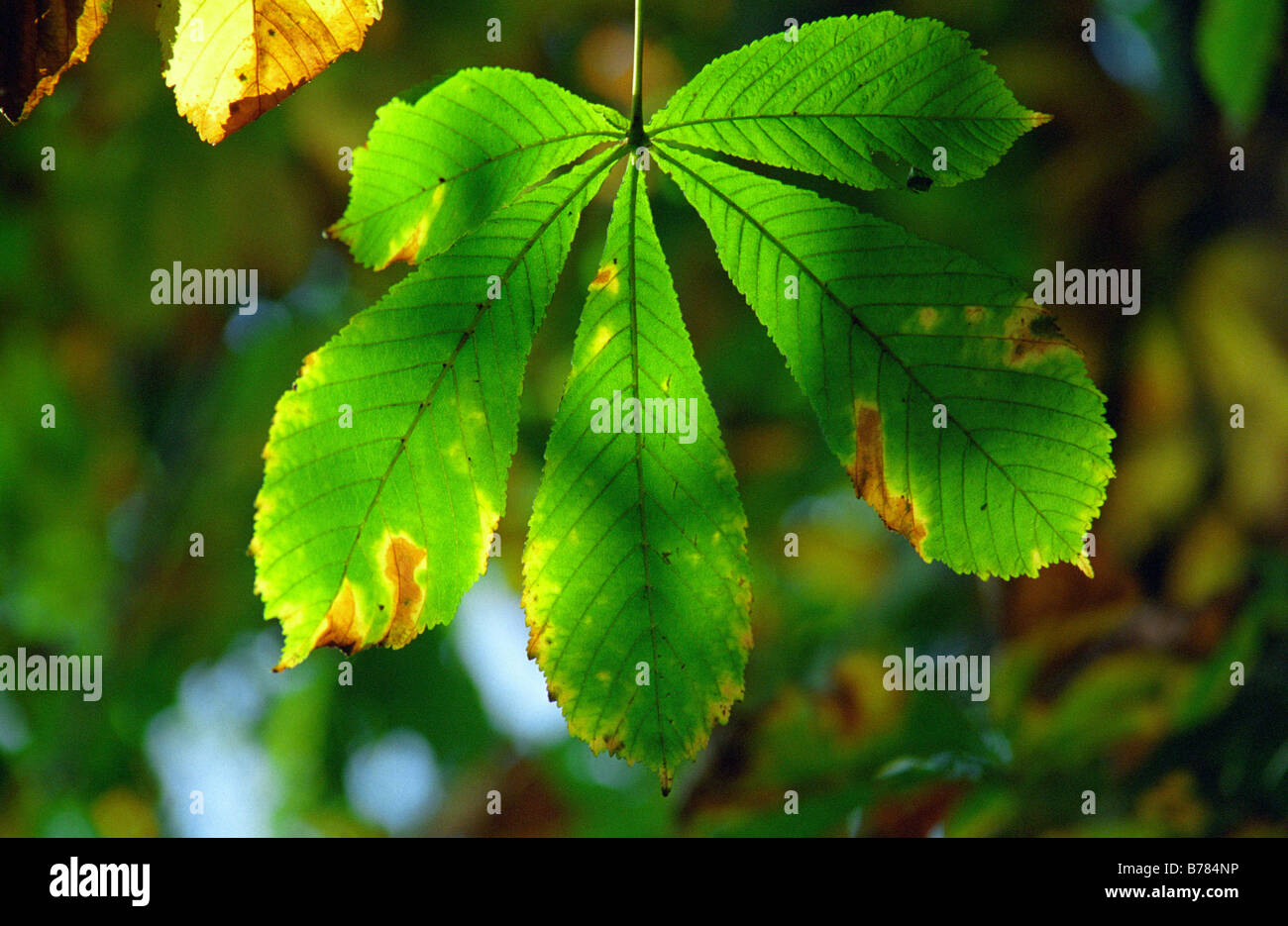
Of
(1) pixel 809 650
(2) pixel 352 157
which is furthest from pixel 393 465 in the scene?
(1) pixel 809 650

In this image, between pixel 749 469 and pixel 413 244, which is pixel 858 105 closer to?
pixel 413 244

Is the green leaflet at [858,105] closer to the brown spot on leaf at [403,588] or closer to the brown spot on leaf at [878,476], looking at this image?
the brown spot on leaf at [878,476]

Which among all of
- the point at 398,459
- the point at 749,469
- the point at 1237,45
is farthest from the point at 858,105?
the point at 749,469

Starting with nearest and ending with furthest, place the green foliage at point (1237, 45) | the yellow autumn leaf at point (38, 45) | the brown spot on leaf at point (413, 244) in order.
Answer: the yellow autumn leaf at point (38, 45) → the brown spot on leaf at point (413, 244) → the green foliage at point (1237, 45)

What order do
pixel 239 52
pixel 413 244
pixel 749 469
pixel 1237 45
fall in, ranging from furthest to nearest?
pixel 749 469
pixel 1237 45
pixel 413 244
pixel 239 52

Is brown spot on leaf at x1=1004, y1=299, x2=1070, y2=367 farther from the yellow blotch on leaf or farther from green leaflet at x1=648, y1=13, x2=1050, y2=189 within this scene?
the yellow blotch on leaf

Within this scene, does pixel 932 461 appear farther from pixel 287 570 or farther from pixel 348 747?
pixel 348 747

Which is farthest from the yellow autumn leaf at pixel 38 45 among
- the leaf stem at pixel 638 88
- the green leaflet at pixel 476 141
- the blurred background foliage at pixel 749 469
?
the blurred background foliage at pixel 749 469
